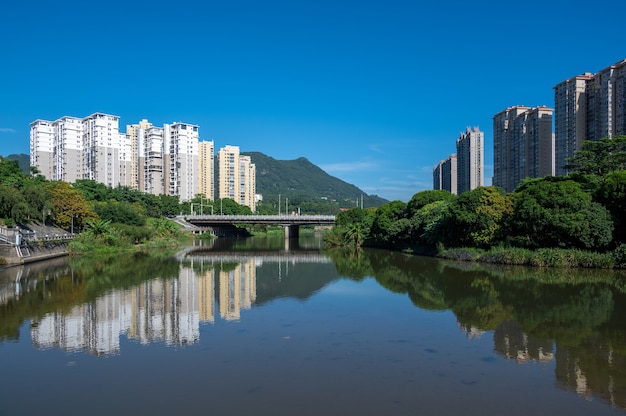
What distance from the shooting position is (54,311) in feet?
48.6

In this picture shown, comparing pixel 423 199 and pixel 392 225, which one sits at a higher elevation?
pixel 423 199

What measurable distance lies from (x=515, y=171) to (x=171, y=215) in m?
49.7

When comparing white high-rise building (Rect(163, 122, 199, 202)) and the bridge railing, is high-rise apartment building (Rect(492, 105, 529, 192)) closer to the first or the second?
the bridge railing

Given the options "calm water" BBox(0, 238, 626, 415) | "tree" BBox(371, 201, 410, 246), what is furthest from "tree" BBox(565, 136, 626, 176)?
"calm water" BBox(0, 238, 626, 415)

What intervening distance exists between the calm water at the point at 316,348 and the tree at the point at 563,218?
10.4 feet

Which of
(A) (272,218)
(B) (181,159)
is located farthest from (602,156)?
(B) (181,159)

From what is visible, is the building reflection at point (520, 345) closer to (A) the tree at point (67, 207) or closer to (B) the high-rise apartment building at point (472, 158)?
(A) the tree at point (67, 207)

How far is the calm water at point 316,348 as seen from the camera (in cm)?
754

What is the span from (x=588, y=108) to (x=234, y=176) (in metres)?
75.5

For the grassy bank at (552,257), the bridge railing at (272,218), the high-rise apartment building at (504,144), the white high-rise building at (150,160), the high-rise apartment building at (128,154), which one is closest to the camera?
the grassy bank at (552,257)

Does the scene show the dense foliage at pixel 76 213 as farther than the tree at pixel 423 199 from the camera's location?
No

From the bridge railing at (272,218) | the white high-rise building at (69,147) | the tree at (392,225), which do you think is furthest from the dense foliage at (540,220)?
the white high-rise building at (69,147)

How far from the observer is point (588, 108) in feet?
153

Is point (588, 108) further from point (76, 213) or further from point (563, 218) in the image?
point (76, 213)
